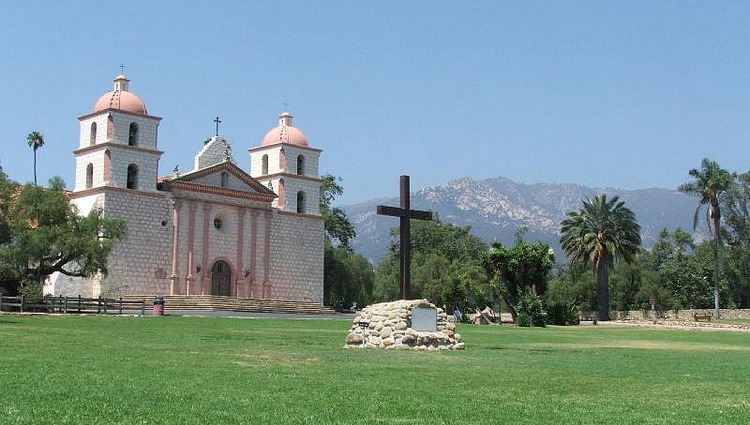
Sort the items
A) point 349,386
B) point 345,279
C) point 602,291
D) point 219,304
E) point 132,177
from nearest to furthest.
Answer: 1. point 349,386
2. point 219,304
3. point 132,177
4. point 602,291
5. point 345,279

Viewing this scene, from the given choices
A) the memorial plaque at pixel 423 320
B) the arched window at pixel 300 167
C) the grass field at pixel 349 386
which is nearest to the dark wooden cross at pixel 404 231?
the memorial plaque at pixel 423 320

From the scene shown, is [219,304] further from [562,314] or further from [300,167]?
[562,314]

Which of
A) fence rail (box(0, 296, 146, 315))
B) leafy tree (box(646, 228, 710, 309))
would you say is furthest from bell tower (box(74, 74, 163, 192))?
leafy tree (box(646, 228, 710, 309))

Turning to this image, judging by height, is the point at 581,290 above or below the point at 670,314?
above

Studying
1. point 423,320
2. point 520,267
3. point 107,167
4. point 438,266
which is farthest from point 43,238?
point 438,266

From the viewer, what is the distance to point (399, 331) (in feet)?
79.8

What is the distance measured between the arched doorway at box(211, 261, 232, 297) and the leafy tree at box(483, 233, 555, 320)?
20.2 meters

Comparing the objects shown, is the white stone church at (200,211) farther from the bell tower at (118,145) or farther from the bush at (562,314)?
the bush at (562,314)

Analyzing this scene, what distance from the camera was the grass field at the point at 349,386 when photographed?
439 inches

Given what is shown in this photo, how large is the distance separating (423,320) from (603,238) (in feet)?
155

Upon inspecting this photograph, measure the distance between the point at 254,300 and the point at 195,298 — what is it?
4036mm

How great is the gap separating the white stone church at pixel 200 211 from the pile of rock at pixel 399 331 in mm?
38130

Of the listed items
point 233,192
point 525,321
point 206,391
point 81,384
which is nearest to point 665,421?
point 206,391

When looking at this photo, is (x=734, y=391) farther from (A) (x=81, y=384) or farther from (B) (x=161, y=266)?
(B) (x=161, y=266)
